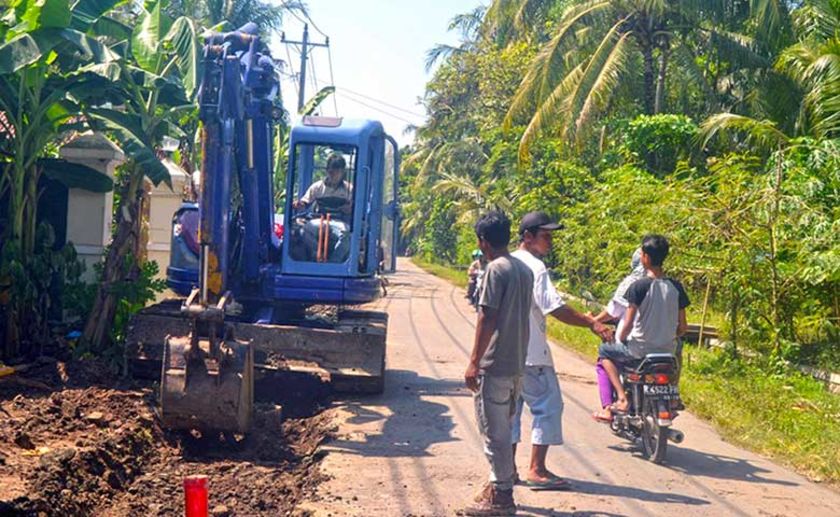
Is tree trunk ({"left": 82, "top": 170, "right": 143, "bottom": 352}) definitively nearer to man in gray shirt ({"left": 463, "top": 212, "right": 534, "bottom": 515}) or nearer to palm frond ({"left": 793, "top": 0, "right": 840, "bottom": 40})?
man in gray shirt ({"left": 463, "top": 212, "right": 534, "bottom": 515})

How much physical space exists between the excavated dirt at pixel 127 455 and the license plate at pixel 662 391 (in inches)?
109

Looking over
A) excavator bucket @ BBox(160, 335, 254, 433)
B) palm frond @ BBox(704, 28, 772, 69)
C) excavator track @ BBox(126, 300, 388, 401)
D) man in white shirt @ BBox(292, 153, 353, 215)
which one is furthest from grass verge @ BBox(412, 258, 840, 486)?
palm frond @ BBox(704, 28, 772, 69)

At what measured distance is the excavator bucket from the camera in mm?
7758

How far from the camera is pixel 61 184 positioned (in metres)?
13.6

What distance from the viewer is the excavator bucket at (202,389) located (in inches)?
305

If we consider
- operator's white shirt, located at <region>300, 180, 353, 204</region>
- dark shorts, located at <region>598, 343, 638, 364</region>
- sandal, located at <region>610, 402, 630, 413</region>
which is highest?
operator's white shirt, located at <region>300, 180, 353, 204</region>

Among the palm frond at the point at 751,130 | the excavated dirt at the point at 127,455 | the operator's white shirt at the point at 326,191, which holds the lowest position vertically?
the excavated dirt at the point at 127,455

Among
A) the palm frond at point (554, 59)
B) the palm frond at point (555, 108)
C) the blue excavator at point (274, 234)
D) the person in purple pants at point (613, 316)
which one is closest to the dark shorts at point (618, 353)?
the person in purple pants at point (613, 316)

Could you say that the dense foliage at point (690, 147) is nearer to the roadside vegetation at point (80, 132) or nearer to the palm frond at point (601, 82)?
the palm frond at point (601, 82)

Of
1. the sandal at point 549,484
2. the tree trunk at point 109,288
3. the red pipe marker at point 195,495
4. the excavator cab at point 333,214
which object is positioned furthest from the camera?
the tree trunk at point 109,288

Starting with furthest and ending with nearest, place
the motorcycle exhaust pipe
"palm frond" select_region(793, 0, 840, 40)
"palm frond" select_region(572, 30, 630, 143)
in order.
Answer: "palm frond" select_region(572, 30, 630, 143), "palm frond" select_region(793, 0, 840, 40), the motorcycle exhaust pipe

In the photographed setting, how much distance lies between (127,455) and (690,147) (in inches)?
677

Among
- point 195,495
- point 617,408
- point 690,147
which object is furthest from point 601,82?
point 195,495

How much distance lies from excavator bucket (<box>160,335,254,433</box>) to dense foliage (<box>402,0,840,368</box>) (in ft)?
23.3
